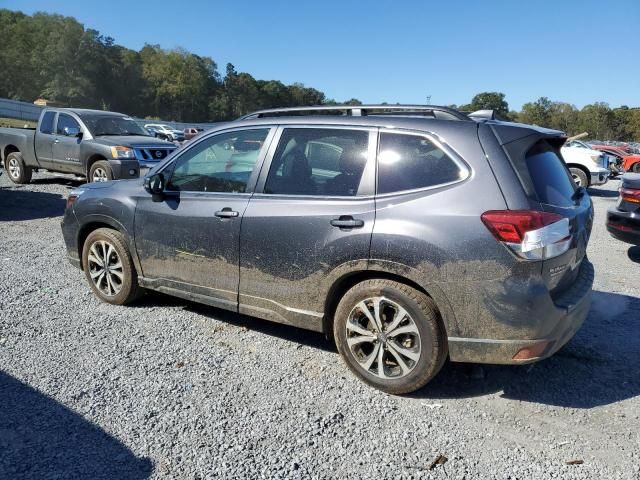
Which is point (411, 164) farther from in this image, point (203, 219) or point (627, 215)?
point (627, 215)

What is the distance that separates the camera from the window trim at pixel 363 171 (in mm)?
3385

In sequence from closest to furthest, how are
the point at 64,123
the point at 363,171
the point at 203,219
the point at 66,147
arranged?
the point at 363,171 → the point at 203,219 → the point at 66,147 → the point at 64,123

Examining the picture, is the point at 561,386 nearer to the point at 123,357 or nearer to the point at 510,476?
the point at 510,476

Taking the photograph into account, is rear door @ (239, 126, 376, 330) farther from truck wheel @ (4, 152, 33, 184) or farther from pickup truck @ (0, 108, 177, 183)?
truck wheel @ (4, 152, 33, 184)

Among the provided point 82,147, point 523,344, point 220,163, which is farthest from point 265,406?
point 82,147

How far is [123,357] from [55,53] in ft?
346

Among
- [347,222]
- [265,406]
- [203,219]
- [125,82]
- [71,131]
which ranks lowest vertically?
[265,406]

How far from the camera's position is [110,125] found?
1159 centimetres

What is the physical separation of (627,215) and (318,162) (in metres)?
5.23

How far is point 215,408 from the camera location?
318 cm

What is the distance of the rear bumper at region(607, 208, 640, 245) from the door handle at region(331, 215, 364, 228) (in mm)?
5237

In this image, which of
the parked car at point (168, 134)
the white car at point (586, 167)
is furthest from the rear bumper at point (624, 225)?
the parked car at point (168, 134)

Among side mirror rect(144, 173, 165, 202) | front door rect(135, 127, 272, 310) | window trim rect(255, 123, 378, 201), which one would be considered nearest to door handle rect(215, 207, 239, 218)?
front door rect(135, 127, 272, 310)

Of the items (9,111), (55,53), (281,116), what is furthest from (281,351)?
(55,53)
